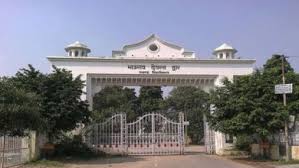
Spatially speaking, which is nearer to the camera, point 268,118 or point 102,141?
point 268,118

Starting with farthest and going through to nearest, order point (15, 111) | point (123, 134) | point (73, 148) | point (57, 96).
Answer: point (123, 134)
point (73, 148)
point (57, 96)
point (15, 111)

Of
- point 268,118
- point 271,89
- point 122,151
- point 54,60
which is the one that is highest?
point 54,60

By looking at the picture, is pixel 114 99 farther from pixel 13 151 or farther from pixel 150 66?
pixel 13 151

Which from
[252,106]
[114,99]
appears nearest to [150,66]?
[252,106]

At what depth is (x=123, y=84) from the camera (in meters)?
34.9

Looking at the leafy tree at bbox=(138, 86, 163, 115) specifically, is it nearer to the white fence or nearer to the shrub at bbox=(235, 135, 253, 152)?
the shrub at bbox=(235, 135, 253, 152)

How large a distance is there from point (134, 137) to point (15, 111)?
596 inches

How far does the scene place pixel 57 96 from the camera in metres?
28.6

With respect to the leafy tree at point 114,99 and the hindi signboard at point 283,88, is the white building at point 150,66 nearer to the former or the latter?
the hindi signboard at point 283,88

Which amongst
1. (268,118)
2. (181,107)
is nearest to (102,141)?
(268,118)

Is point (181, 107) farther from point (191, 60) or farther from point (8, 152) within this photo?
point (8, 152)

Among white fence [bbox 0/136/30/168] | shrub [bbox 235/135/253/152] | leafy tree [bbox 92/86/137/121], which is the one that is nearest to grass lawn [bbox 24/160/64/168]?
white fence [bbox 0/136/30/168]

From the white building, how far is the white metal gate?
7.78 feet

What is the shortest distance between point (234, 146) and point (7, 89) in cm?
1885
